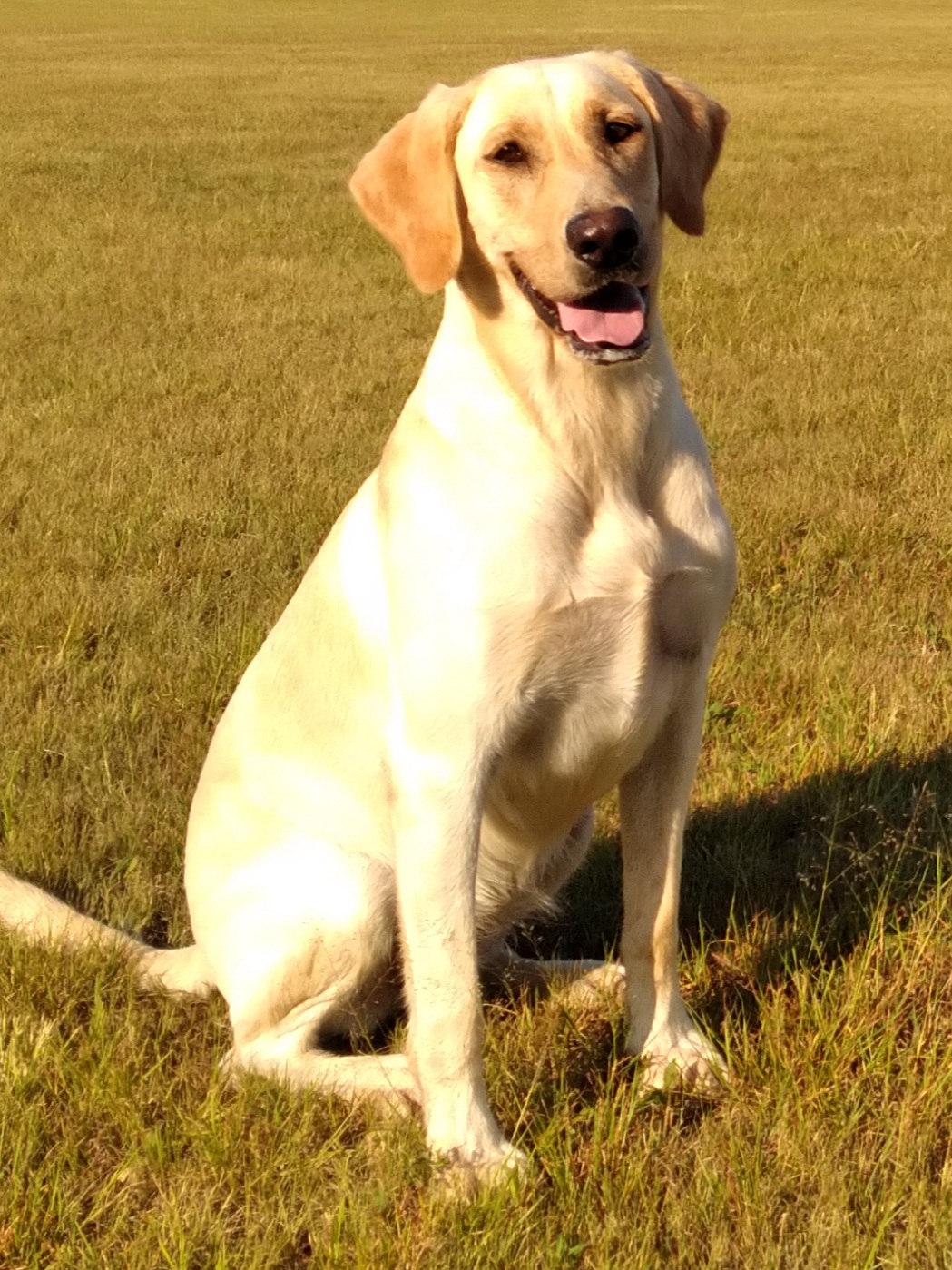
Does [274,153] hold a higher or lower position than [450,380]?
lower

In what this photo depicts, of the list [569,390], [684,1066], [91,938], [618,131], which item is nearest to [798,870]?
[684,1066]

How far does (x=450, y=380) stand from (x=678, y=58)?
97.7ft

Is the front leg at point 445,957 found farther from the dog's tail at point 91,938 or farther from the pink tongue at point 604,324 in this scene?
the pink tongue at point 604,324

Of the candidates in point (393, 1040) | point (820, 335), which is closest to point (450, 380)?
point (393, 1040)

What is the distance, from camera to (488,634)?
232 cm

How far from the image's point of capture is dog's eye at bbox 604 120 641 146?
99.8 inches

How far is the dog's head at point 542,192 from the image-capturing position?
2404 mm

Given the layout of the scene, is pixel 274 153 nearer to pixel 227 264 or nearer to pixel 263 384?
pixel 227 264

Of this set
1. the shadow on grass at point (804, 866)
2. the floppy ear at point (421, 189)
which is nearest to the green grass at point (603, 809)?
the shadow on grass at point (804, 866)

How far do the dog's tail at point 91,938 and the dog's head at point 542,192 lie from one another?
1.38 metres

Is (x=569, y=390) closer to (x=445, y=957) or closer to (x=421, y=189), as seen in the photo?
(x=421, y=189)

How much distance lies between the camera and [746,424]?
652 centimetres

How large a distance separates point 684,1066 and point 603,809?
3.62 ft

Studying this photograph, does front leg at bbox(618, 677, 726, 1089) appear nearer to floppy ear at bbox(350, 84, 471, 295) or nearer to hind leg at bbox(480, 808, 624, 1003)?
hind leg at bbox(480, 808, 624, 1003)
